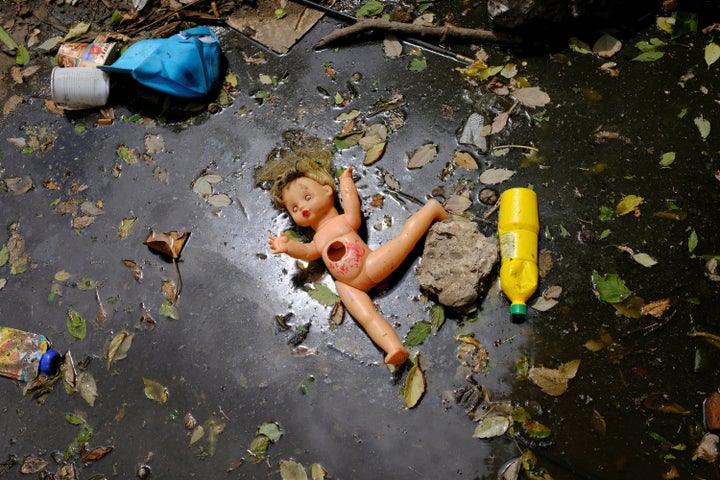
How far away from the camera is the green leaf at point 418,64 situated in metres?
4.20

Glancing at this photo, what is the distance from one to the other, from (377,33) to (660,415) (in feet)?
10.3

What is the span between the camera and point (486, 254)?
3.41 meters

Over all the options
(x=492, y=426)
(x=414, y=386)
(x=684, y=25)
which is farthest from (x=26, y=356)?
(x=684, y=25)

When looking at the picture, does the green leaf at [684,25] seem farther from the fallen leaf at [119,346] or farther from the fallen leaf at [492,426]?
the fallen leaf at [119,346]

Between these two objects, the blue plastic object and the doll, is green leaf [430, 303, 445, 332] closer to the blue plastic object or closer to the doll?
the doll

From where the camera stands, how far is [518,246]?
3445 mm

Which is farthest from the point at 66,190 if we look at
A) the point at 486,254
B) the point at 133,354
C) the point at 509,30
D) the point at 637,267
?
the point at 637,267

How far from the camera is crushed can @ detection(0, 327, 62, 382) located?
371 cm

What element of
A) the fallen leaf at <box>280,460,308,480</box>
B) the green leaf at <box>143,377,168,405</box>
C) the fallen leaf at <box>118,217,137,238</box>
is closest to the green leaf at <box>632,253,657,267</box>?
the fallen leaf at <box>280,460,308,480</box>

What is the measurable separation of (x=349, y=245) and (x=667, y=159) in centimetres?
210

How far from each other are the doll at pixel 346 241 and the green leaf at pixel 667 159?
1.43 meters

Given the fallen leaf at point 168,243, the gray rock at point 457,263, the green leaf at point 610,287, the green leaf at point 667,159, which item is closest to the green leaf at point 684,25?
the green leaf at point 667,159

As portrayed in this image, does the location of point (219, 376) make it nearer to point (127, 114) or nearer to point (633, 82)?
point (127, 114)

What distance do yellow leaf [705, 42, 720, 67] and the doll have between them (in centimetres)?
213
